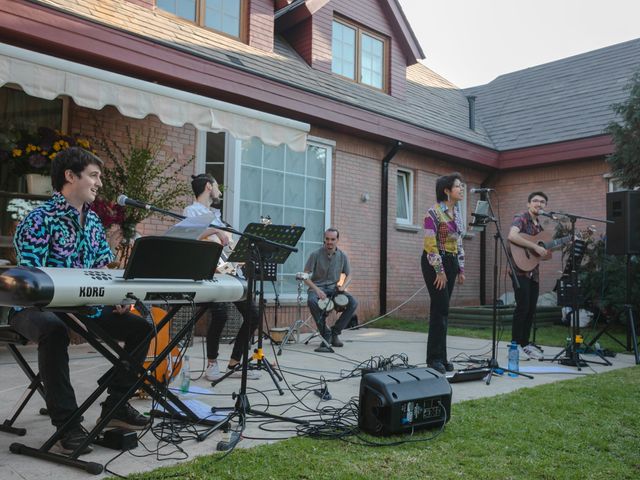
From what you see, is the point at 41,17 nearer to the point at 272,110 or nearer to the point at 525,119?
the point at 272,110

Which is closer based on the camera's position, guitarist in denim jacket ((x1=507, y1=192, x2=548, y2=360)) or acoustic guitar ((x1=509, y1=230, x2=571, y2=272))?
guitarist in denim jacket ((x1=507, y1=192, x2=548, y2=360))

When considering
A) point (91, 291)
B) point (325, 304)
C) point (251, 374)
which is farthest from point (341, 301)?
point (91, 291)

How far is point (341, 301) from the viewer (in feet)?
26.1

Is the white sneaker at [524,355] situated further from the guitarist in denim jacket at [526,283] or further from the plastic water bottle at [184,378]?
the plastic water bottle at [184,378]

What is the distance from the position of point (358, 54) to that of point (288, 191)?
151 inches

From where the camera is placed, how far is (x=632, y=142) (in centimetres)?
975

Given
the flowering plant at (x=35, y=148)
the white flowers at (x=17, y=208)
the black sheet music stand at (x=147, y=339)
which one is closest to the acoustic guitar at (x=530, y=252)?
the black sheet music stand at (x=147, y=339)

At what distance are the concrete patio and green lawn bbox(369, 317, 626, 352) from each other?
1.75 feet

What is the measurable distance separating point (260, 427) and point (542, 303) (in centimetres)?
995

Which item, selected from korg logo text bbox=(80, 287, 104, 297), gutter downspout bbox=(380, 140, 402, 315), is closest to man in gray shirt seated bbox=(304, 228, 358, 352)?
gutter downspout bbox=(380, 140, 402, 315)

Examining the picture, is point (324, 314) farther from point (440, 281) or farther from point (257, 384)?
point (257, 384)

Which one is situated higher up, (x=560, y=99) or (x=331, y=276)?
(x=560, y=99)

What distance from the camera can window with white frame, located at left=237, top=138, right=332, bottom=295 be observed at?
9031 mm

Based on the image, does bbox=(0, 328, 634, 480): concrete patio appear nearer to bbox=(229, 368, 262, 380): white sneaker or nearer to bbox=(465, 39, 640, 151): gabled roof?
bbox=(229, 368, 262, 380): white sneaker
